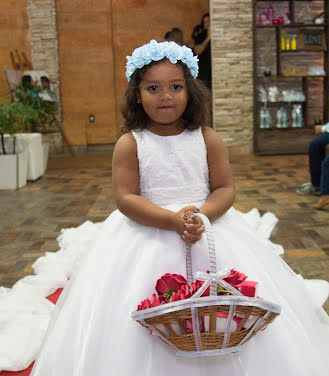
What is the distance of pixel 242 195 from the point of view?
4.83 meters

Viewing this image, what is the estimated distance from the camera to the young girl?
4.63ft

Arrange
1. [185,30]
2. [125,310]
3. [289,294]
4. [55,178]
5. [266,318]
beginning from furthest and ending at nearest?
[185,30]
[55,178]
[289,294]
[125,310]
[266,318]

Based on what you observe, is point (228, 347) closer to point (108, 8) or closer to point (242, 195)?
point (242, 195)

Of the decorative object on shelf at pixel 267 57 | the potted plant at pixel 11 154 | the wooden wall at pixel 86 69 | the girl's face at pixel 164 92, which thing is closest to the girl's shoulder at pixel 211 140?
the girl's face at pixel 164 92

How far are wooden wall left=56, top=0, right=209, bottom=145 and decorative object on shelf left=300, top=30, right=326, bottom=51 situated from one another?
169 cm

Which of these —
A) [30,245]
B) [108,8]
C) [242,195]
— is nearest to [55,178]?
[242,195]

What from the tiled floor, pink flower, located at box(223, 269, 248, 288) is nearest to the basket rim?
pink flower, located at box(223, 269, 248, 288)

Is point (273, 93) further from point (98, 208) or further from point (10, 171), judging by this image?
point (98, 208)

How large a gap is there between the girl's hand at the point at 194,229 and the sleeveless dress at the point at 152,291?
0.11 m

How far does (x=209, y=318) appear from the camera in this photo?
3.98ft

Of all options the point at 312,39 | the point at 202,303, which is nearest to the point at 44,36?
the point at 312,39

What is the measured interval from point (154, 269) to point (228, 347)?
1.24ft

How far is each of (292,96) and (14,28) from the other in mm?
4656

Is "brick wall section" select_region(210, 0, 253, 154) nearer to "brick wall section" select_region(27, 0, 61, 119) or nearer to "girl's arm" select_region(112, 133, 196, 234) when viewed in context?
"brick wall section" select_region(27, 0, 61, 119)
